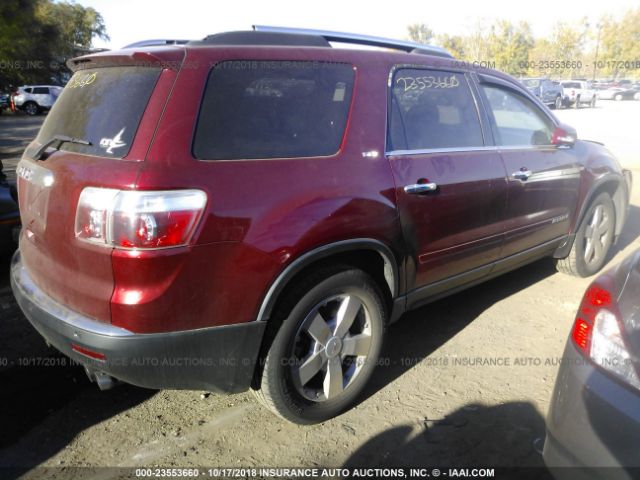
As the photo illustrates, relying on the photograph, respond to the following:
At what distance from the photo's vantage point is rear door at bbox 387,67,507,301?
2.89m

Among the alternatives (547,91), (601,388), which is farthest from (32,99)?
(601,388)

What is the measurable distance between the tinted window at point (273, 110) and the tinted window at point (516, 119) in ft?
4.82

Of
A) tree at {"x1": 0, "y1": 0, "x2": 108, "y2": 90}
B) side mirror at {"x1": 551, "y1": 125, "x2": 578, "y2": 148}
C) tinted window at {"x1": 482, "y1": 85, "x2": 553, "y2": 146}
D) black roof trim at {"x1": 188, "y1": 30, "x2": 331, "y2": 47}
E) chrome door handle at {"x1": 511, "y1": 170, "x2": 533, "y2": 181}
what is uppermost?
tree at {"x1": 0, "y1": 0, "x2": 108, "y2": 90}

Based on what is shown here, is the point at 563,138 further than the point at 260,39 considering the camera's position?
Yes

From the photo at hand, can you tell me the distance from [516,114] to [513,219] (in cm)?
95

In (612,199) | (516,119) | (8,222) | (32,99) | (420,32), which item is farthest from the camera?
(420,32)

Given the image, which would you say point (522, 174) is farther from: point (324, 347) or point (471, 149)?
point (324, 347)

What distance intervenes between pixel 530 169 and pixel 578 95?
33.9 m

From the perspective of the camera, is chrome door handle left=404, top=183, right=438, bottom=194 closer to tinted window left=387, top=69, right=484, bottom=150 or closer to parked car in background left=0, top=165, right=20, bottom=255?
tinted window left=387, top=69, right=484, bottom=150

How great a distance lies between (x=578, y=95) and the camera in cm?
3269

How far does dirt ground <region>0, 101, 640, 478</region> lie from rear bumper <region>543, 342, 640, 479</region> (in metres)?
0.36

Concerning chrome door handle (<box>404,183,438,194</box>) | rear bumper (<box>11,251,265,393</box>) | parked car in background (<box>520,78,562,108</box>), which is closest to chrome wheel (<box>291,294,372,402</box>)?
rear bumper (<box>11,251,265,393</box>)

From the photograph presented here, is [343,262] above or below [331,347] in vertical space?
above

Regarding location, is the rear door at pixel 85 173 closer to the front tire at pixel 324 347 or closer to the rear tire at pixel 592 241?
the front tire at pixel 324 347
